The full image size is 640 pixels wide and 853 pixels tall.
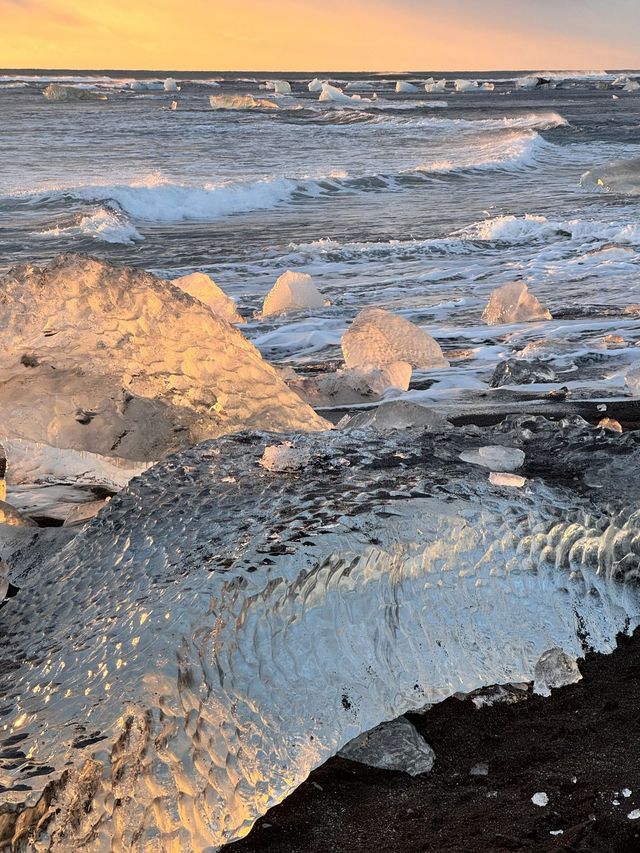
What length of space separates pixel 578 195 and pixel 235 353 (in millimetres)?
9997

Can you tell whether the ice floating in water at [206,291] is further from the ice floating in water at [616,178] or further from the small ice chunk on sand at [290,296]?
A: the ice floating in water at [616,178]

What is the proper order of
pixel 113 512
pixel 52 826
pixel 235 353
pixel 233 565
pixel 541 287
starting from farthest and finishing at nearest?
pixel 541 287 → pixel 235 353 → pixel 113 512 → pixel 233 565 → pixel 52 826

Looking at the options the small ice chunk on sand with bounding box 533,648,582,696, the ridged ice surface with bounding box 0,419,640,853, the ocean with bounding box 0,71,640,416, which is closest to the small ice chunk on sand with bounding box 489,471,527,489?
the ridged ice surface with bounding box 0,419,640,853

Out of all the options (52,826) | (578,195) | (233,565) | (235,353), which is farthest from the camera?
(578,195)

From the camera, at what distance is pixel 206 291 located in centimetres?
471

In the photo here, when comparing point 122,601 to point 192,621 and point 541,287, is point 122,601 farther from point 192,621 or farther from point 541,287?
point 541,287

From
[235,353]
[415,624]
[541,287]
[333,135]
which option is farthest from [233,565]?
[333,135]

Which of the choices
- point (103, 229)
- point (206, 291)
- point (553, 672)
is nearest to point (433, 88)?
point (103, 229)

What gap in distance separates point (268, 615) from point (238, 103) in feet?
127

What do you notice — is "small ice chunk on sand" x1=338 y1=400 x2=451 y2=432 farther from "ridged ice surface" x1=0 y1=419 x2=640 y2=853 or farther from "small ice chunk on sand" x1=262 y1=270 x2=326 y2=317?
"small ice chunk on sand" x1=262 y1=270 x2=326 y2=317

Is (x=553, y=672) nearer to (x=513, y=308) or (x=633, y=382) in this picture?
(x=633, y=382)

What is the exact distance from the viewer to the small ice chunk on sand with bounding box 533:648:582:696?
1.79 meters

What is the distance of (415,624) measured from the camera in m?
1.74

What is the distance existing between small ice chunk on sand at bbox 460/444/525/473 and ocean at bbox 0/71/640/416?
172 cm
